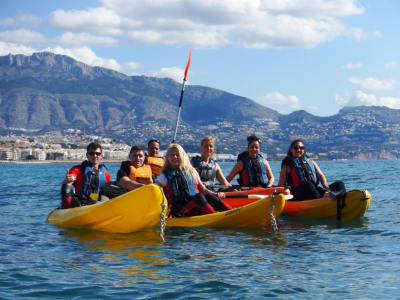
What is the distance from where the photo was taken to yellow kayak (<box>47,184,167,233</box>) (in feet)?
32.6

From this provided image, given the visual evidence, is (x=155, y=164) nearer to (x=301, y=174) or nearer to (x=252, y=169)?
(x=252, y=169)

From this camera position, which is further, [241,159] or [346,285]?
[241,159]

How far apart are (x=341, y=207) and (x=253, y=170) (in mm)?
2612

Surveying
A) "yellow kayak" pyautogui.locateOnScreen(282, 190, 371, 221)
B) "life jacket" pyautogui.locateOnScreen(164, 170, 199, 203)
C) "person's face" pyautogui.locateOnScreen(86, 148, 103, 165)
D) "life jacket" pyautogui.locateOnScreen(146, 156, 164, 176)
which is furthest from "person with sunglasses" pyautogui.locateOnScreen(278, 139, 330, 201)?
"person's face" pyautogui.locateOnScreen(86, 148, 103, 165)

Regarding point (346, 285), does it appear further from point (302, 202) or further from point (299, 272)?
point (302, 202)

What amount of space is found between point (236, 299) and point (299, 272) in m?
1.43

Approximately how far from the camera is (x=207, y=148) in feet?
40.2

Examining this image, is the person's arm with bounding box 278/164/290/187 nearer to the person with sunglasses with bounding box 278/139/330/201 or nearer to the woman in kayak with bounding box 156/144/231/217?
the person with sunglasses with bounding box 278/139/330/201

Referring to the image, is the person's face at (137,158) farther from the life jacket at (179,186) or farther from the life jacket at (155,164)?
the life jacket at (155,164)

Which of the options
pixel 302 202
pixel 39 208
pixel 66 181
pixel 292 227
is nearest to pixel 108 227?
pixel 66 181

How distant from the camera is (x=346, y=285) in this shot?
6559 millimetres

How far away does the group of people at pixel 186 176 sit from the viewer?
34.2 ft

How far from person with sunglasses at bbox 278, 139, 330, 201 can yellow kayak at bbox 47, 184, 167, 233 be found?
3839mm

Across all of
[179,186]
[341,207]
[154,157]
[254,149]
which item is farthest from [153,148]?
[341,207]
